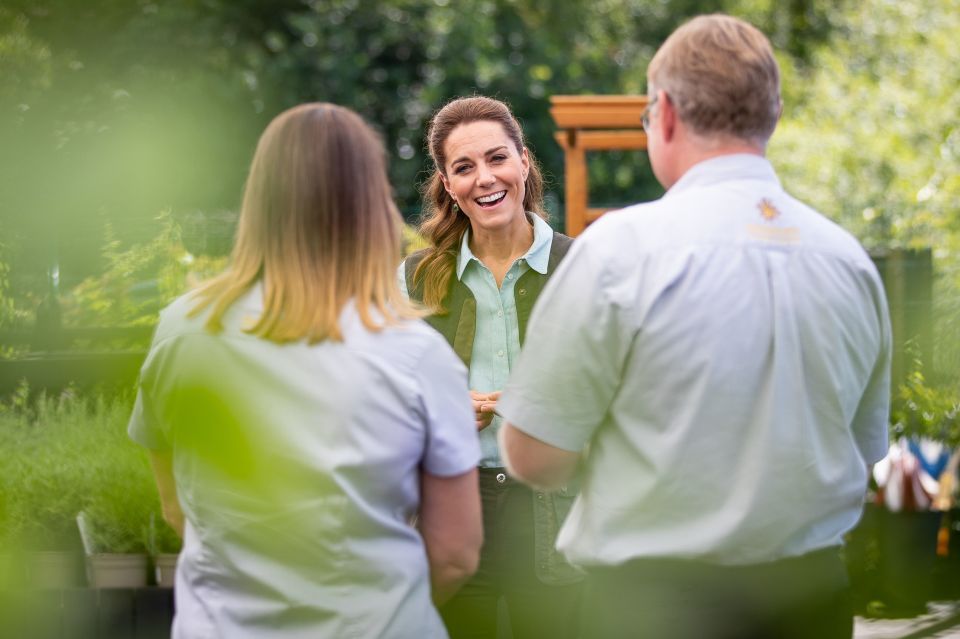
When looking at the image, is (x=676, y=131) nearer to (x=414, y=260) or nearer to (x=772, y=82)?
(x=772, y=82)

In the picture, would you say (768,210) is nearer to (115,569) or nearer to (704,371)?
(704,371)

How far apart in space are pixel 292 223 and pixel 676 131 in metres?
0.56

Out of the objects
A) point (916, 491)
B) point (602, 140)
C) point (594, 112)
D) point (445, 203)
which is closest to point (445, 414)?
point (445, 203)

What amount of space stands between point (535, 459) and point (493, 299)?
1.17 metres

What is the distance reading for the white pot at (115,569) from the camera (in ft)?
13.0

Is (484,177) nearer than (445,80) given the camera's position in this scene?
Yes

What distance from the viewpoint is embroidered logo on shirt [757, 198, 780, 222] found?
6.22ft

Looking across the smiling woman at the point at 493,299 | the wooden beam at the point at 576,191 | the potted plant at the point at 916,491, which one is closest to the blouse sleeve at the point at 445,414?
the smiling woman at the point at 493,299

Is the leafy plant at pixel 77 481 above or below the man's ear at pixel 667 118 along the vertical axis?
below

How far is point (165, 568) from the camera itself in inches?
157

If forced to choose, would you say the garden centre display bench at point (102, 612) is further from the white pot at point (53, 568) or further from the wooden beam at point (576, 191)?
the wooden beam at point (576, 191)

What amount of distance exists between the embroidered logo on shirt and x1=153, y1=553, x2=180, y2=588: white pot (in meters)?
2.59

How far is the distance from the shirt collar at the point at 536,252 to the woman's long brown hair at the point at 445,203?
3 cm

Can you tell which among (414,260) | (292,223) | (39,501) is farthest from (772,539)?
(39,501)
